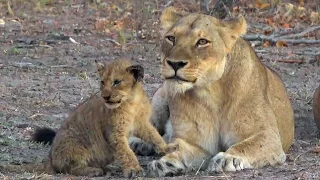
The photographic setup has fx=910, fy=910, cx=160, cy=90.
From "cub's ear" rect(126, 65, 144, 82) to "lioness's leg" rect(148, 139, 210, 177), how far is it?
504mm

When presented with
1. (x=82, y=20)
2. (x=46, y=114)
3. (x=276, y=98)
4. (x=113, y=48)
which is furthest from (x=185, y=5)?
(x=276, y=98)

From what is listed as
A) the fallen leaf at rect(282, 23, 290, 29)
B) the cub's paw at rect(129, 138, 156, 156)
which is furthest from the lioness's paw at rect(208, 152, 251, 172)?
the fallen leaf at rect(282, 23, 290, 29)

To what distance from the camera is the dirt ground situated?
577 centimetres

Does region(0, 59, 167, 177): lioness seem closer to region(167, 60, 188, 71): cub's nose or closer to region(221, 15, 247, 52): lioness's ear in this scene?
region(167, 60, 188, 71): cub's nose

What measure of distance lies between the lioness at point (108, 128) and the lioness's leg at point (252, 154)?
34 cm

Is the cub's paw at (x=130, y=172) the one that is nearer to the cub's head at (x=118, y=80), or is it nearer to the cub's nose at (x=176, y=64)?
the cub's head at (x=118, y=80)

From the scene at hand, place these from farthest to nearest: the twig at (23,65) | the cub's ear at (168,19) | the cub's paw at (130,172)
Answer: the twig at (23,65)
the cub's ear at (168,19)
the cub's paw at (130,172)

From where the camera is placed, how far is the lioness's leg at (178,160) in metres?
5.03

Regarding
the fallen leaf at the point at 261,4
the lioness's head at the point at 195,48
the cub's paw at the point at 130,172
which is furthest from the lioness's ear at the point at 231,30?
the fallen leaf at the point at 261,4

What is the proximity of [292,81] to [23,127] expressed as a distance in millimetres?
3136

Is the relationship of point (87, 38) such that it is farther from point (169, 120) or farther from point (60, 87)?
point (169, 120)

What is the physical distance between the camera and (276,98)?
19.0 feet

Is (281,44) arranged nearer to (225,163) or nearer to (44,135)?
(44,135)

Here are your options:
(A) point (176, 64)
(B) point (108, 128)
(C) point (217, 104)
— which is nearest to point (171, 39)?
(A) point (176, 64)
